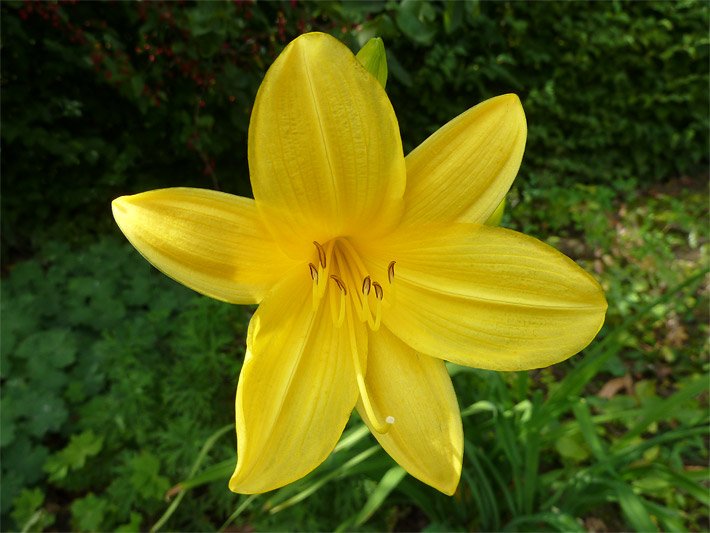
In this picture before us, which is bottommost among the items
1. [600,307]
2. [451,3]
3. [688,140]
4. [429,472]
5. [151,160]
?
[688,140]

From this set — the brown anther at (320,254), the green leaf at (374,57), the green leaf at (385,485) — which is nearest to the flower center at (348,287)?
the brown anther at (320,254)

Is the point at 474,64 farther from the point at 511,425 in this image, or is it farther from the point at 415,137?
the point at 511,425

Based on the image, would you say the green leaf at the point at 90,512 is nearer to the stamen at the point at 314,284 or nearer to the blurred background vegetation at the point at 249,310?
the blurred background vegetation at the point at 249,310

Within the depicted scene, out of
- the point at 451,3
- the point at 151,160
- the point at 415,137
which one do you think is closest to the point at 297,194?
the point at 451,3

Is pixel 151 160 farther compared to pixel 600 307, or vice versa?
pixel 151 160

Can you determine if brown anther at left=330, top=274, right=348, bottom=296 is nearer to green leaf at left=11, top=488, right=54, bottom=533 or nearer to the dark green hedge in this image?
the dark green hedge

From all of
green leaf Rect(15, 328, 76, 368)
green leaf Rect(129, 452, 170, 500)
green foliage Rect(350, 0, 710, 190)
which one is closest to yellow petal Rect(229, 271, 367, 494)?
green leaf Rect(129, 452, 170, 500)
